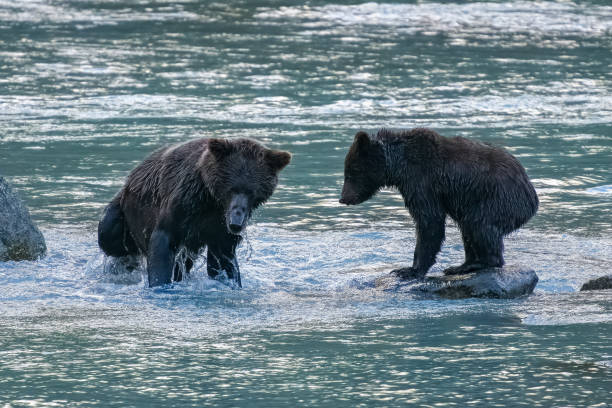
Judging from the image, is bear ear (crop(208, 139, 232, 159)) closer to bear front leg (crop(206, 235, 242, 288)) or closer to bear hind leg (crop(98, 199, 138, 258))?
bear front leg (crop(206, 235, 242, 288))

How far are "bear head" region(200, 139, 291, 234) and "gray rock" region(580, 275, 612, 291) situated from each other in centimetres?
245

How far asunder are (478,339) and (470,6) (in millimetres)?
19991

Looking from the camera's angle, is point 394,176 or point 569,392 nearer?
point 569,392

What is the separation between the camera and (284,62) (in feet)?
68.7

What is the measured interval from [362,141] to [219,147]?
154 cm

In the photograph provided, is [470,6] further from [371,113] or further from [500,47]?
[371,113]

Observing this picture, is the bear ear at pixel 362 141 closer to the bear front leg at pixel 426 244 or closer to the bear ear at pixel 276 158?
the bear front leg at pixel 426 244

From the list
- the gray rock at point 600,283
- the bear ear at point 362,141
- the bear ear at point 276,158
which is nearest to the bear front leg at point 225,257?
the bear ear at point 276,158

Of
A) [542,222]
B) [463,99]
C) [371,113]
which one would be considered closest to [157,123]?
[371,113]

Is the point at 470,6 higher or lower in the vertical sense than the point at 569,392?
higher

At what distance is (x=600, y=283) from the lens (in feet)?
28.1

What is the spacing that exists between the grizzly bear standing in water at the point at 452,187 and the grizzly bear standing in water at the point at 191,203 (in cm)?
129

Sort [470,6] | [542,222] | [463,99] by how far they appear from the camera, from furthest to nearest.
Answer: [470,6] < [463,99] < [542,222]

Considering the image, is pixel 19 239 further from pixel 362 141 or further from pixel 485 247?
pixel 485 247
